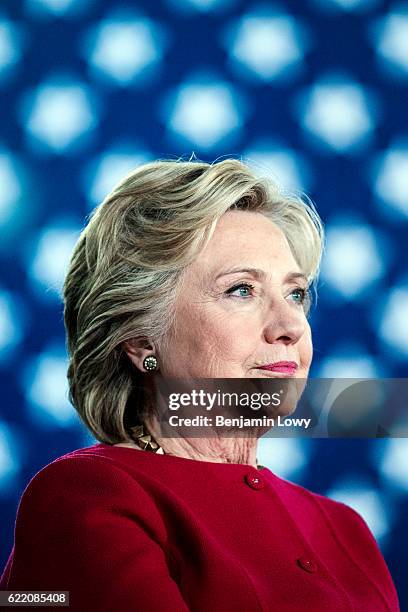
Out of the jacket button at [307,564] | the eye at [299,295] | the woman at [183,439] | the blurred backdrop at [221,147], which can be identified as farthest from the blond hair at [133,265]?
the blurred backdrop at [221,147]

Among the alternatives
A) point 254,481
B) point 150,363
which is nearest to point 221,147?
point 150,363

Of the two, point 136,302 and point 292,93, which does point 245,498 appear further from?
point 292,93

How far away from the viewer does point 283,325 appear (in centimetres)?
138

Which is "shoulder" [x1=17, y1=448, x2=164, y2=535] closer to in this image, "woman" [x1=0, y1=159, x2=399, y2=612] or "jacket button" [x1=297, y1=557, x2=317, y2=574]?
"woman" [x1=0, y1=159, x2=399, y2=612]

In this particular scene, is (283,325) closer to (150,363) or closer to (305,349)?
(305,349)

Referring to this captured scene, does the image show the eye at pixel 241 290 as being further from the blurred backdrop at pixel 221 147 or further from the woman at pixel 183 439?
the blurred backdrop at pixel 221 147

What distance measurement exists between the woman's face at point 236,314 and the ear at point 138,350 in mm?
21

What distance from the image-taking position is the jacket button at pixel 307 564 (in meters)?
1.32

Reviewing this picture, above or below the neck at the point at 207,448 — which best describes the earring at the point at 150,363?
above

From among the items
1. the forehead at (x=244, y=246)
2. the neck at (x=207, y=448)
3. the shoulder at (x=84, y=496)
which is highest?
the forehead at (x=244, y=246)

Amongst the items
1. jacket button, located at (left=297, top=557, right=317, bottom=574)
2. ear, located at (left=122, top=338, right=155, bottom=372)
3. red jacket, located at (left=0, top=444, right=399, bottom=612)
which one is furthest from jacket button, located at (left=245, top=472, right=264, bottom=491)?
ear, located at (left=122, top=338, right=155, bottom=372)

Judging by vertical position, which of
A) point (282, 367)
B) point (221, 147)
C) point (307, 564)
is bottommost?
point (307, 564)

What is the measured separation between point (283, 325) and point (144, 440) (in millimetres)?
293

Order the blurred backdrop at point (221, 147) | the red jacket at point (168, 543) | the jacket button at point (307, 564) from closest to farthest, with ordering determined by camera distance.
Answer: the red jacket at point (168, 543) < the jacket button at point (307, 564) < the blurred backdrop at point (221, 147)
